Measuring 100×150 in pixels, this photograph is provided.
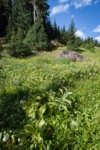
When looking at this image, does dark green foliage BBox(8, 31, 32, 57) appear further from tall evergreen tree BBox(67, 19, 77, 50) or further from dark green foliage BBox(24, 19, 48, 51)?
tall evergreen tree BBox(67, 19, 77, 50)

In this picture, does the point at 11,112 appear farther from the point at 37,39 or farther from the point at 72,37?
the point at 72,37

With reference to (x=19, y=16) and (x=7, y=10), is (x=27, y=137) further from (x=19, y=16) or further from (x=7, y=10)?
(x=7, y=10)

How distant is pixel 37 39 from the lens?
94.8 ft

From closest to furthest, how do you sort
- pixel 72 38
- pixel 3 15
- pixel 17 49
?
pixel 17 49
pixel 72 38
pixel 3 15

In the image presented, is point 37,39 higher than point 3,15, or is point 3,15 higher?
point 3,15

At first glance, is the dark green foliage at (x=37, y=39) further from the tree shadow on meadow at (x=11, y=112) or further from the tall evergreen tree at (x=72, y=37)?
the tree shadow on meadow at (x=11, y=112)

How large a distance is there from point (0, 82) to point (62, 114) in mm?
3604

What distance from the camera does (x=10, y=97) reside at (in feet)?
19.8

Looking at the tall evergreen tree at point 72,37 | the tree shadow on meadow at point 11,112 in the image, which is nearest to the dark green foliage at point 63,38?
the tall evergreen tree at point 72,37

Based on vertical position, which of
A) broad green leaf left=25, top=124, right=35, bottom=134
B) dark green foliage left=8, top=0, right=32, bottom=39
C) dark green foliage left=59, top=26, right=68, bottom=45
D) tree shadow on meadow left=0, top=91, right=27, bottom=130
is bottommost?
tree shadow on meadow left=0, top=91, right=27, bottom=130

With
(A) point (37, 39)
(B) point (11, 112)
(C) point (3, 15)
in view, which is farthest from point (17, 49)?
(B) point (11, 112)

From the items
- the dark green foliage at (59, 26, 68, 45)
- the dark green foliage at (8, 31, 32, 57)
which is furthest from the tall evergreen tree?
the dark green foliage at (8, 31, 32, 57)

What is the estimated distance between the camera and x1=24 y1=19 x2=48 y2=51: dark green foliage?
91.6 feet

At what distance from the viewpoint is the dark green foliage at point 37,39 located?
2791 centimetres
